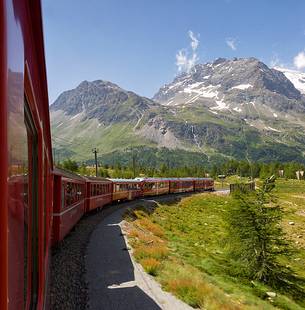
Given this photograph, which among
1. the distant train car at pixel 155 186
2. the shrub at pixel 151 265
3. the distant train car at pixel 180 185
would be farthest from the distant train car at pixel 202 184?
the shrub at pixel 151 265

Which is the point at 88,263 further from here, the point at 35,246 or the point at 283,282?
the point at 35,246

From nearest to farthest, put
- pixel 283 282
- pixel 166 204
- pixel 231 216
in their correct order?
pixel 283 282 → pixel 231 216 → pixel 166 204

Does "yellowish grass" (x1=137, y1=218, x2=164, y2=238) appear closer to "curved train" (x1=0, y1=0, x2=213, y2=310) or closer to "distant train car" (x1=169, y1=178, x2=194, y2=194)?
"curved train" (x1=0, y1=0, x2=213, y2=310)

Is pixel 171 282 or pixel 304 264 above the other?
pixel 171 282

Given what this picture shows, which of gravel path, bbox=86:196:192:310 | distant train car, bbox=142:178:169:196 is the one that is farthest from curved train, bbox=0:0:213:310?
distant train car, bbox=142:178:169:196

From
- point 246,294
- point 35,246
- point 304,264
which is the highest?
point 35,246

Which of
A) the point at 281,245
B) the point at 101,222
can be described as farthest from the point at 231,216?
the point at 101,222

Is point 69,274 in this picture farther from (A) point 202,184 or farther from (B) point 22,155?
(A) point 202,184

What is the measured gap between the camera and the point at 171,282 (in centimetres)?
1174

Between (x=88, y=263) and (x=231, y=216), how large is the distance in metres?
7.84

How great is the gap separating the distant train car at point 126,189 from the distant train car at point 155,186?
1569 millimetres

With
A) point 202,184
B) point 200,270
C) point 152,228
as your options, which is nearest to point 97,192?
point 152,228

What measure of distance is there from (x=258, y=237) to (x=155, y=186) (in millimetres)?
35057

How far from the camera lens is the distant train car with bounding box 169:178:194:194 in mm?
59600
